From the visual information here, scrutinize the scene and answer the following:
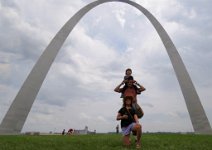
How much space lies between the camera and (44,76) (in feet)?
106

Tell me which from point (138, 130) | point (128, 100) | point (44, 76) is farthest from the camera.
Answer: point (44, 76)

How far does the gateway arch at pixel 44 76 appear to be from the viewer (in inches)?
1161

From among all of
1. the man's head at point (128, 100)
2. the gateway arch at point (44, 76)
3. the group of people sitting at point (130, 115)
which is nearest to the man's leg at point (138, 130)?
the group of people sitting at point (130, 115)

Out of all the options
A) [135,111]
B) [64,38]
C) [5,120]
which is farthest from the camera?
[64,38]

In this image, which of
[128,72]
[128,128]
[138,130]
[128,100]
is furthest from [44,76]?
[138,130]

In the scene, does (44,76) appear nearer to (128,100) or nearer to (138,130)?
(128,100)

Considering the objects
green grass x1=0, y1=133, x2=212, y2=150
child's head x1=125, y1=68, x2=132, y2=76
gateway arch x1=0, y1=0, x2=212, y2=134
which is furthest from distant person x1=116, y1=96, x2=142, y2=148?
gateway arch x1=0, y1=0, x2=212, y2=134

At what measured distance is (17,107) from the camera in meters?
30.0

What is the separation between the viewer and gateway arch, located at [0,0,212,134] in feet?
96.8

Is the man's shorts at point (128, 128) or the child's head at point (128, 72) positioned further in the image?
the child's head at point (128, 72)

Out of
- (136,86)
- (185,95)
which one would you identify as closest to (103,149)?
(136,86)

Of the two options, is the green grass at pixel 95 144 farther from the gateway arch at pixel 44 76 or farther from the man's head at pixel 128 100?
the gateway arch at pixel 44 76

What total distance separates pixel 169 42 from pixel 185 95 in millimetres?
6271

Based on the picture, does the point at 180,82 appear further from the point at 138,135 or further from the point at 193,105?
the point at 138,135
